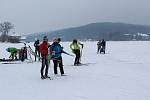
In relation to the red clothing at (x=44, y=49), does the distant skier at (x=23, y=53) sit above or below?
below

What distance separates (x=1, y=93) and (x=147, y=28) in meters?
147

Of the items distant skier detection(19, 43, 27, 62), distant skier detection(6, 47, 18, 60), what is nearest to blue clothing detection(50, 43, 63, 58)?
distant skier detection(19, 43, 27, 62)

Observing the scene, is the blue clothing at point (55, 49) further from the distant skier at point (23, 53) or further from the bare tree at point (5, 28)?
the bare tree at point (5, 28)

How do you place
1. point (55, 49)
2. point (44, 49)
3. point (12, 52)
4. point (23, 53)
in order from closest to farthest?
point (44, 49) → point (55, 49) → point (23, 53) → point (12, 52)

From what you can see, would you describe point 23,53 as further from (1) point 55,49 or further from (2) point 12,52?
(1) point 55,49

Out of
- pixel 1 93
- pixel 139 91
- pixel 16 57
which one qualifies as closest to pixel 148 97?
pixel 139 91

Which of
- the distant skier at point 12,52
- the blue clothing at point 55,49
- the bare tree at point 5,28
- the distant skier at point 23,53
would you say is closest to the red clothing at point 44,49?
the blue clothing at point 55,49

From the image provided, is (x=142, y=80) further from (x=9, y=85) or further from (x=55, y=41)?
(x=9, y=85)

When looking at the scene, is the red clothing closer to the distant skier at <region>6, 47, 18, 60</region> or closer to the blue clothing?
the blue clothing

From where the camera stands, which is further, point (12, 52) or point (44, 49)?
point (12, 52)

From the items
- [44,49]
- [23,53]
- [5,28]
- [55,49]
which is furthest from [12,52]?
[5,28]

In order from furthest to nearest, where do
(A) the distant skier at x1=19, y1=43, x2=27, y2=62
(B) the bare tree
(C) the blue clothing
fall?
(B) the bare tree < (A) the distant skier at x1=19, y1=43, x2=27, y2=62 < (C) the blue clothing

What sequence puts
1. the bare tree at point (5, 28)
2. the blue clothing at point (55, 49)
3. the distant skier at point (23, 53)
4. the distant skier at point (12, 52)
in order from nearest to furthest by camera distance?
the blue clothing at point (55, 49), the distant skier at point (23, 53), the distant skier at point (12, 52), the bare tree at point (5, 28)

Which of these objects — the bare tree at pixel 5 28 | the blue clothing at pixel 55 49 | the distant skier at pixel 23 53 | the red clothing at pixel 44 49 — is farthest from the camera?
the bare tree at pixel 5 28
